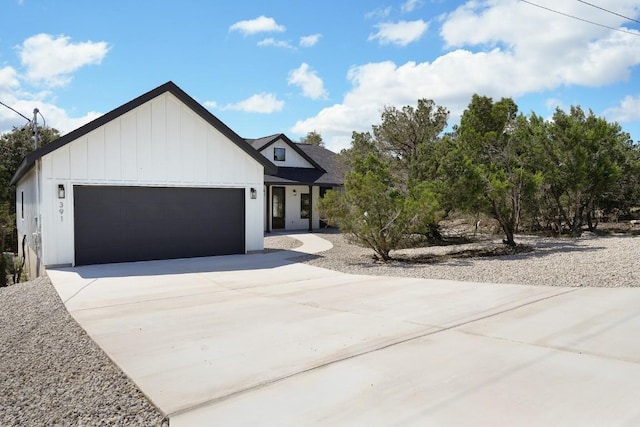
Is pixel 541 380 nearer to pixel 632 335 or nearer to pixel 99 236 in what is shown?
pixel 632 335

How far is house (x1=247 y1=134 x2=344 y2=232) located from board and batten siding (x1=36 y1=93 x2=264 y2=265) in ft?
24.5

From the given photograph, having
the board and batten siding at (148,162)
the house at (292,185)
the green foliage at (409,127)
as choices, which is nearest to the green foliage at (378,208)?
the board and batten siding at (148,162)

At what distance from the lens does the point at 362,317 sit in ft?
21.0

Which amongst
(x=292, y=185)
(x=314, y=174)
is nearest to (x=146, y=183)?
(x=292, y=185)

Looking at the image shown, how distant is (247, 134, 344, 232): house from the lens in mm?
22391

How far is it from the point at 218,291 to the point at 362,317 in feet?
10.7

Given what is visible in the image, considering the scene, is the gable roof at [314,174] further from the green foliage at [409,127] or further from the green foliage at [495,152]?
the green foliage at [495,152]

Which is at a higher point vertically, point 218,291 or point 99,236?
point 99,236

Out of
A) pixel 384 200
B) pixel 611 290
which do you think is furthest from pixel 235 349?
pixel 384 200

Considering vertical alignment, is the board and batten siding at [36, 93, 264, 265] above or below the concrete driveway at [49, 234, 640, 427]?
above

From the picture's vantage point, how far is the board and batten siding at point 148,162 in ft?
36.9

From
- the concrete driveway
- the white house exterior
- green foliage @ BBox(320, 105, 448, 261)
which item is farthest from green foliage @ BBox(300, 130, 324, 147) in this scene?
the concrete driveway

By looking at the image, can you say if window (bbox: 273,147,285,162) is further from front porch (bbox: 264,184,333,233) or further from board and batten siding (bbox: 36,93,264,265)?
board and batten siding (bbox: 36,93,264,265)

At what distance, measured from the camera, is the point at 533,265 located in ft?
36.1
